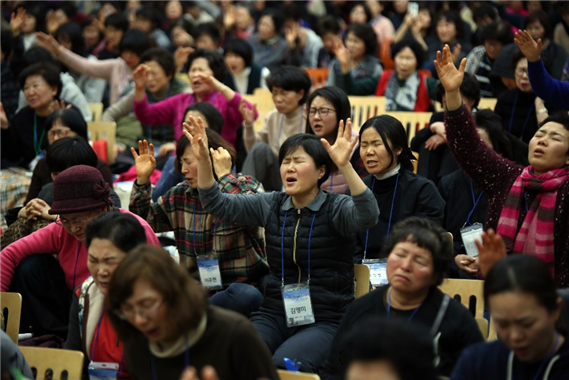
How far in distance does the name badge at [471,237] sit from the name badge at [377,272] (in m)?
0.52

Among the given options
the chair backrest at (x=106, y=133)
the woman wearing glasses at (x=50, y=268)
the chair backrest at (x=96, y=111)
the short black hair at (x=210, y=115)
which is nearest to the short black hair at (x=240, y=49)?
the chair backrest at (x=96, y=111)

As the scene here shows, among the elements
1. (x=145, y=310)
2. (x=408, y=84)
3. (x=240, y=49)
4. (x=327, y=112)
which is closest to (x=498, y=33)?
(x=408, y=84)

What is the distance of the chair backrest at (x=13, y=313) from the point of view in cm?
306

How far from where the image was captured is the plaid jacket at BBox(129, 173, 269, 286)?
362 cm

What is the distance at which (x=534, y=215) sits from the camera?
321 centimetres

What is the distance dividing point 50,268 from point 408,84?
11.5 ft

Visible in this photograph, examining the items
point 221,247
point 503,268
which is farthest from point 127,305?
point 221,247

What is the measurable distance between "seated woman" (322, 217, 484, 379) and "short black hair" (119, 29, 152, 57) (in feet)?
15.3

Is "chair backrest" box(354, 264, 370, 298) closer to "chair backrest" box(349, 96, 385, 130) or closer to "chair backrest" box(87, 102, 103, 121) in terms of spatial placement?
"chair backrest" box(349, 96, 385, 130)

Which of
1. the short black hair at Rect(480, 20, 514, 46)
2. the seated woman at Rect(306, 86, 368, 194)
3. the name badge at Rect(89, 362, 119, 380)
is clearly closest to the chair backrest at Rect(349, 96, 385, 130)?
the short black hair at Rect(480, 20, 514, 46)

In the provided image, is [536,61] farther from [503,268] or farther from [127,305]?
[127,305]

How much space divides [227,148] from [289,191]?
0.72 meters

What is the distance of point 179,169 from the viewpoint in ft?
13.5

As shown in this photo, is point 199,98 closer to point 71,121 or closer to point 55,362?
point 71,121
